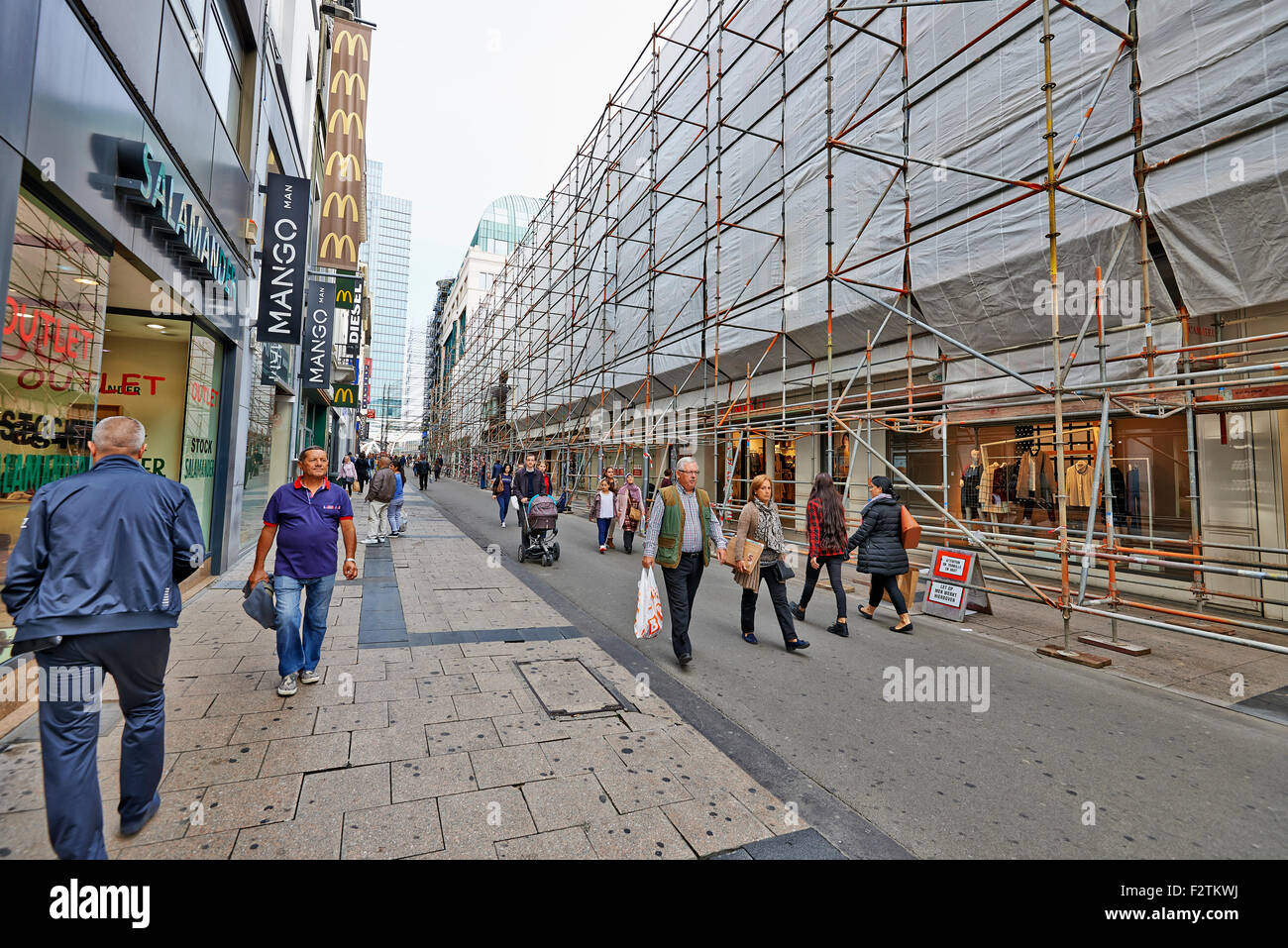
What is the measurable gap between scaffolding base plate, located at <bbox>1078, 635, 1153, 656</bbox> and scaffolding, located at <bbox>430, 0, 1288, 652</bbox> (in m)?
0.37

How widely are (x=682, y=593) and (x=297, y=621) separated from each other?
3.10 meters

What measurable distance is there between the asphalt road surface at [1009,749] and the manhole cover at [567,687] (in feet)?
2.60

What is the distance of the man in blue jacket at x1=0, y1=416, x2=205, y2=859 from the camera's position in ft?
7.42

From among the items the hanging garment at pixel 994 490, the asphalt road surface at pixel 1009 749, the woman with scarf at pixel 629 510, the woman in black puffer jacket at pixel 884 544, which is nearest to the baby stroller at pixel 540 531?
the woman with scarf at pixel 629 510

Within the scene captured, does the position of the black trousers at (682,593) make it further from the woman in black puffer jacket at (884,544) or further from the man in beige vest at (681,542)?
the woman in black puffer jacket at (884,544)

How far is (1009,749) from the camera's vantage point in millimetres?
3801

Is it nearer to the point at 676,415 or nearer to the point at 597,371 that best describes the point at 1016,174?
the point at 676,415

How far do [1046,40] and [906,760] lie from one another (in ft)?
26.2

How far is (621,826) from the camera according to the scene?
8.97 feet

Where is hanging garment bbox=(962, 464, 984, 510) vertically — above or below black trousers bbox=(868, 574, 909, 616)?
above

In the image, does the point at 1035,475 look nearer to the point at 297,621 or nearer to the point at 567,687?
the point at 567,687

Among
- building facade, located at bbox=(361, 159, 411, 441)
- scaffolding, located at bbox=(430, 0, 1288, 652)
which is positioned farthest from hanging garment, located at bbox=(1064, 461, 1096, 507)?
building facade, located at bbox=(361, 159, 411, 441)

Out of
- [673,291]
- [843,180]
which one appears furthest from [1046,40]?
[673,291]

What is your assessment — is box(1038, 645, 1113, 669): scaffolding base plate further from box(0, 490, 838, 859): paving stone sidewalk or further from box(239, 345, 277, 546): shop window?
box(239, 345, 277, 546): shop window
